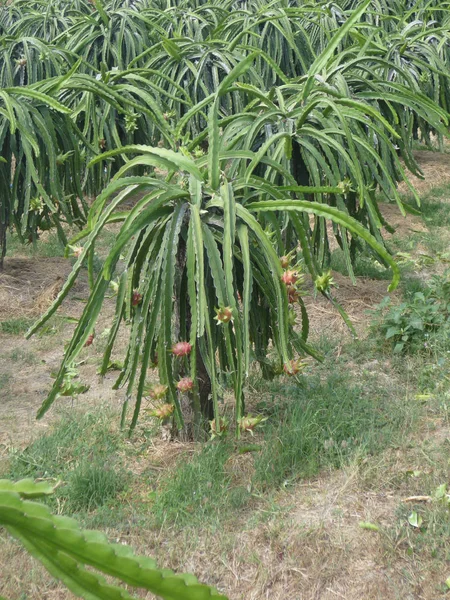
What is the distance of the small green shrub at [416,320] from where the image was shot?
3.29 m

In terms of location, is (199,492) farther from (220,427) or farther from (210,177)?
(210,177)

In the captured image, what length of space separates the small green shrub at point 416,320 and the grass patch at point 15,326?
5.37 ft

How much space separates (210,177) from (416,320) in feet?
4.34

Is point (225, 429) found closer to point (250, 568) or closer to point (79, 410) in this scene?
point (250, 568)

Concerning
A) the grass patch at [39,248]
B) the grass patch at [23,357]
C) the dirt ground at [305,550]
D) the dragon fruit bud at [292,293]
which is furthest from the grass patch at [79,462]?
the grass patch at [39,248]

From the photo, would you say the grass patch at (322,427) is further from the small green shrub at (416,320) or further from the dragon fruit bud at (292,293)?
the dragon fruit bud at (292,293)

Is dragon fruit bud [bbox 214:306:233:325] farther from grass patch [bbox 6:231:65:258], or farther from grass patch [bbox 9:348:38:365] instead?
grass patch [bbox 6:231:65:258]

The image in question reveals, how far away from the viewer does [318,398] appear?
113 inches

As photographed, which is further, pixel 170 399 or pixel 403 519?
pixel 170 399

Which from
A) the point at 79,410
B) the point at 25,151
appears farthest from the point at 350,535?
the point at 25,151

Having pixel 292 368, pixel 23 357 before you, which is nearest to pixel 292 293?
pixel 292 368

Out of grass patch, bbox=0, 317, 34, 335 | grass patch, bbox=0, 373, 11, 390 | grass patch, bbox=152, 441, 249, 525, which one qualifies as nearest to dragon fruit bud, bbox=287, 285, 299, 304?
grass patch, bbox=152, 441, 249, 525

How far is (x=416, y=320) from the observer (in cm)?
332

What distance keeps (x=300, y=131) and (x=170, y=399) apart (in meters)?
1.36
